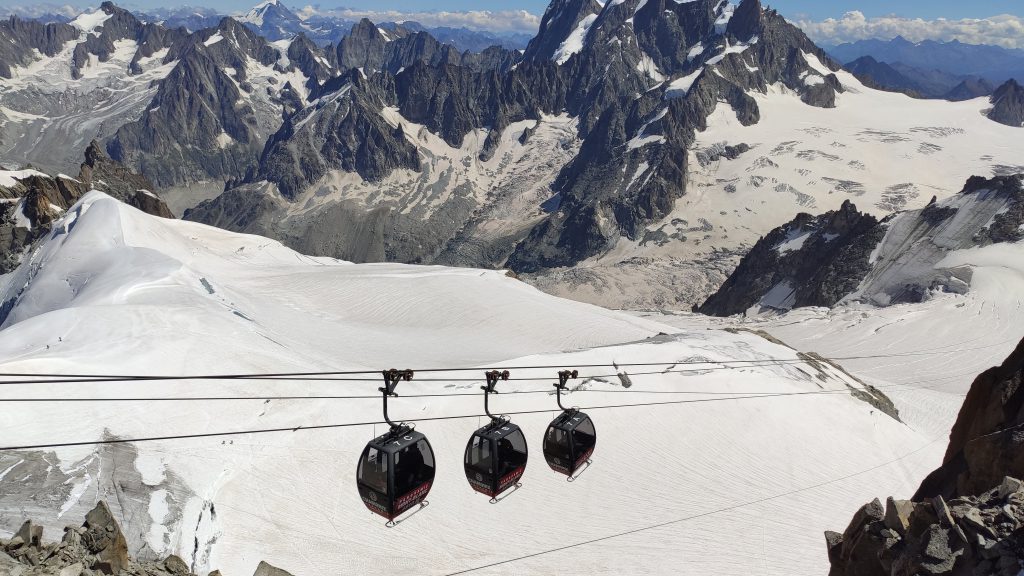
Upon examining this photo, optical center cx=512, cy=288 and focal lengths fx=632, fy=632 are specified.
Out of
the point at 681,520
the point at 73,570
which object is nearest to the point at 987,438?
the point at 681,520

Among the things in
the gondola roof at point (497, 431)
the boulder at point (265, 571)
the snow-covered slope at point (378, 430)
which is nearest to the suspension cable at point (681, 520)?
the snow-covered slope at point (378, 430)

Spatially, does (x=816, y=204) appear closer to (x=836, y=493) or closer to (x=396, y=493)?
(x=836, y=493)

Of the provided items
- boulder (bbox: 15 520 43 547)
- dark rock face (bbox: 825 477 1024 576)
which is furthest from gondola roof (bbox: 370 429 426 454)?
dark rock face (bbox: 825 477 1024 576)

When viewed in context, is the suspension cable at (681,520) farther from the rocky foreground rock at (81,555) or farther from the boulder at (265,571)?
the rocky foreground rock at (81,555)

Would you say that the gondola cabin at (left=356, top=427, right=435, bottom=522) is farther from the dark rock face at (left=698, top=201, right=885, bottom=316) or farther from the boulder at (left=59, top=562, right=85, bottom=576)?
the dark rock face at (left=698, top=201, right=885, bottom=316)

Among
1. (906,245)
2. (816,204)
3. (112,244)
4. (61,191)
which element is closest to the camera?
(112,244)

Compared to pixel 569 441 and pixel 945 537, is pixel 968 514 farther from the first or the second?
pixel 569 441

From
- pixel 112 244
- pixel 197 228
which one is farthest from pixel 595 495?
pixel 197 228
